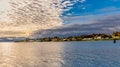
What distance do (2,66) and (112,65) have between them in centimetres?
2306

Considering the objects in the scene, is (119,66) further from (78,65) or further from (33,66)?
(33,66)

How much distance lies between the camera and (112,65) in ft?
166

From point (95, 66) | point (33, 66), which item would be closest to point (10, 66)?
point (33, 66)

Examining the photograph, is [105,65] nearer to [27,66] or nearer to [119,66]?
[119,66]

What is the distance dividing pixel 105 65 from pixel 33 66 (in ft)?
48.9

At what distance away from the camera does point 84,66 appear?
164ft

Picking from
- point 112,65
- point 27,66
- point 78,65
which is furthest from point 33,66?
point 112,65

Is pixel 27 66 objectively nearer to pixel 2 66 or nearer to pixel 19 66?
pixel 19 66

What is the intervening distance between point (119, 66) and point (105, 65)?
3.21 meters

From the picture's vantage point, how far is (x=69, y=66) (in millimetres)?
50094

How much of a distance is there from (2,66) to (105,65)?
21658 millimetres

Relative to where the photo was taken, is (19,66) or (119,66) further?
(19,66)

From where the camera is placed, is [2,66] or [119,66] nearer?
[119,66]

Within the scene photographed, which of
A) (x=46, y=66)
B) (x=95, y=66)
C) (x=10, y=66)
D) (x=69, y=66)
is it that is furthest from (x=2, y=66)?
(x=95, y=66)
